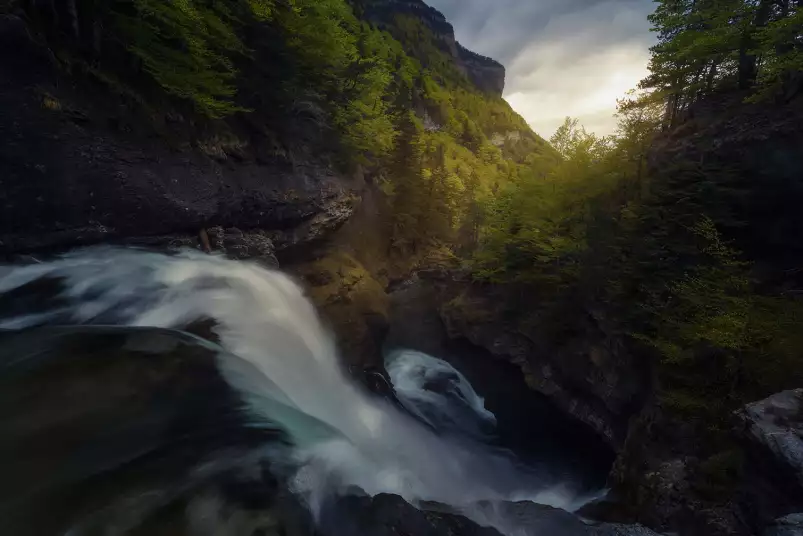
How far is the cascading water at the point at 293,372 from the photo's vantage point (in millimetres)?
6648

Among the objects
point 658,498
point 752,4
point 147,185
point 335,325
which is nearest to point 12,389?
point 147,185

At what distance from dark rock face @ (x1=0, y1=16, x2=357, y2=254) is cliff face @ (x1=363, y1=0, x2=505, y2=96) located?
2697 inches

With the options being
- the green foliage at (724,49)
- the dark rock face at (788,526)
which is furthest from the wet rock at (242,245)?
the green foliage at (724,49)

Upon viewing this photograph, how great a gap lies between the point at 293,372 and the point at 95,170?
6.91 metres

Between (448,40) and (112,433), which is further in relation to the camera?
(448,40)

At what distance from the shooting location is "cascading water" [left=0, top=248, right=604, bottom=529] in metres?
6.65

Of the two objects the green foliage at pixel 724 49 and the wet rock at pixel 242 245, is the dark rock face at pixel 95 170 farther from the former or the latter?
the green foliage at pixel 724 49

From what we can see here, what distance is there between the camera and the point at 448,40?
95688mm

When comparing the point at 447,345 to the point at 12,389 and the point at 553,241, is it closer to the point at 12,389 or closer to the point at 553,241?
the point at 553,241

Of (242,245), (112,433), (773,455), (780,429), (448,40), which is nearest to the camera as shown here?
(112,433)

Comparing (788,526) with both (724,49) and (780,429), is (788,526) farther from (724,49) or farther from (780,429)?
(724,49)

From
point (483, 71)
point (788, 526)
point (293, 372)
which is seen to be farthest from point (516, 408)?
point (483, 71)

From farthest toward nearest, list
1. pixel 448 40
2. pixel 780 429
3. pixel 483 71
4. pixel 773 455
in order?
pixel 483 71, pixel 448 40, pixel 780 429, pixel 773 455

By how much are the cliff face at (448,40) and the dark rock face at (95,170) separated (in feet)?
225
